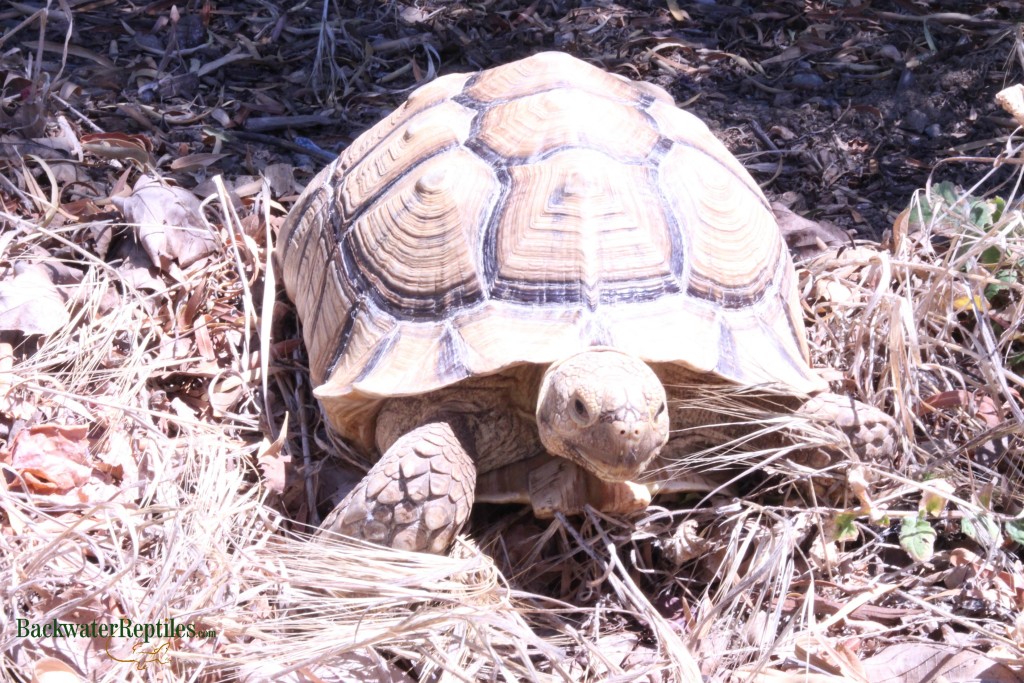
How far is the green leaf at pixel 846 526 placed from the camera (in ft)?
8.01

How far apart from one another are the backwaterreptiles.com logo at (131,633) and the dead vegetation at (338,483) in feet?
0.04

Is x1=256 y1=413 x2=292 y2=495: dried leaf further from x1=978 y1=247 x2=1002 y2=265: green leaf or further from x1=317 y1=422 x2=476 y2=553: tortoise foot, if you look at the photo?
x1=978 y1=247 x2=1002 y2=265: green leaf

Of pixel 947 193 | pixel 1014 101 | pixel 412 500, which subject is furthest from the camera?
pixel 947 193

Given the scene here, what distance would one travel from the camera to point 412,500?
2.24 meters

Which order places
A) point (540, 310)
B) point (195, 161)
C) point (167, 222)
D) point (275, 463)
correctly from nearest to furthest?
point (540, 310) → point (275, 463) → point (167, 222) → point (195, 161)

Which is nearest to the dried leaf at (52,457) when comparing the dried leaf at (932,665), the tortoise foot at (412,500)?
the tortoise foot at (412,500)

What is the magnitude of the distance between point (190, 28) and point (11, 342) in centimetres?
242

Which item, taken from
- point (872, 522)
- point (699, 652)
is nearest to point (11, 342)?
point (699, 652)

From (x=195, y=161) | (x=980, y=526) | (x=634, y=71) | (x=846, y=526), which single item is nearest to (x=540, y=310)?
(x=846, y=526)

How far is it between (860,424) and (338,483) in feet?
5.08

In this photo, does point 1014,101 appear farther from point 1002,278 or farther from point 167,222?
point 167,222

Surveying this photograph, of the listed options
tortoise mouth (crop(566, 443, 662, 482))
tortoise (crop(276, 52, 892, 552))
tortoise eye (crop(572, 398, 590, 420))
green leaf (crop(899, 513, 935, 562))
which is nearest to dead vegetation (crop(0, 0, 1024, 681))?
green leaf (crop(899, 513, 935, 562))

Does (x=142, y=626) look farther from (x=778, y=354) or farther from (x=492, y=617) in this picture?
(x=778, y=354)

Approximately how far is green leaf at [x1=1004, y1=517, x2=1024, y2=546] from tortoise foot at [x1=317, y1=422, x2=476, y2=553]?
1.45 meters
